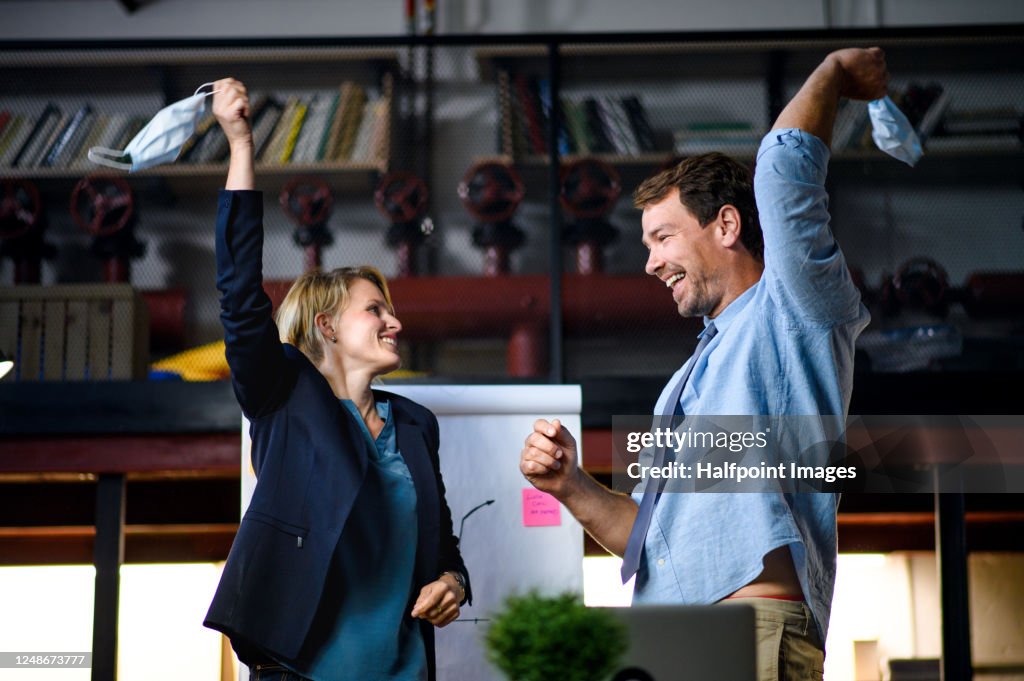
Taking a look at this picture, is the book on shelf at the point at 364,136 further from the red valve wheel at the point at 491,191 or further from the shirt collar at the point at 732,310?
the shirt collar at the point at 732,310

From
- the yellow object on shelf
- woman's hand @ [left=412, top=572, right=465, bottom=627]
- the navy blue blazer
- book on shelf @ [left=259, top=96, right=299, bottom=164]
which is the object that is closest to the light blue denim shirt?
woman's hand @ [left=412, top=572, right=465, bottom=627]

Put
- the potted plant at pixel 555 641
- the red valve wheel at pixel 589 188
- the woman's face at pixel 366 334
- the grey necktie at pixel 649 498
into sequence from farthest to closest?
the red valve wheel at pixel 589 188 → the woman's face at pixel 366 334 → the grey necktie at pixel 649 498 → the potted plant at pixel 555 641

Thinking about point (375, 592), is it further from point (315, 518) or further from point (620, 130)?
point (620, 130)

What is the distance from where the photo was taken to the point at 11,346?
372cm

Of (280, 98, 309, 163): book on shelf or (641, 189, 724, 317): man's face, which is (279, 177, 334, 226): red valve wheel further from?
(641, 189, 724, 317): man's face

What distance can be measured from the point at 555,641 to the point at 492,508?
1.74 m

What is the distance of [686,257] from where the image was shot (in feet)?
6.66

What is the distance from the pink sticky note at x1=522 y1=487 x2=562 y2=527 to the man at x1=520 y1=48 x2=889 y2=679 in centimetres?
88

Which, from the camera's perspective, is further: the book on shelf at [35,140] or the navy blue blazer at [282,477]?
the book on shelf at [35,140]

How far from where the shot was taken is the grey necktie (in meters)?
1.83

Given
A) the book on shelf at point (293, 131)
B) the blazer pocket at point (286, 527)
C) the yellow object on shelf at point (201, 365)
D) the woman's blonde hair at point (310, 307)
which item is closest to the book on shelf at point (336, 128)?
the book on shelf at point (293, 131)

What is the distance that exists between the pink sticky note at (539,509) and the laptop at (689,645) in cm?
165

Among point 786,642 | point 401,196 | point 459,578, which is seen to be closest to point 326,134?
point 401,196

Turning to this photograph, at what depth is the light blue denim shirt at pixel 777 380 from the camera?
1635 millimetres
